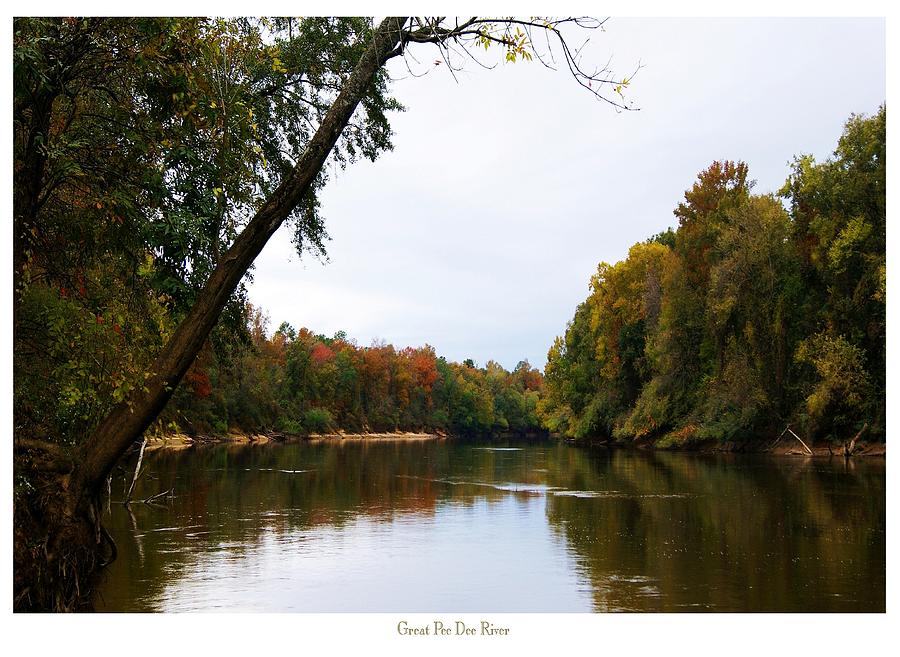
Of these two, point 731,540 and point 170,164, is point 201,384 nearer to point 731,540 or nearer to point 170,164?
point 731,540

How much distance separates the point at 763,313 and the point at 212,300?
142 ft

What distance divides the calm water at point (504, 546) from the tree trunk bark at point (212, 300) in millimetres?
2793

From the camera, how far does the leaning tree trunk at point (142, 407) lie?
9.02 m

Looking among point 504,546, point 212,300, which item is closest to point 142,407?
point 212,300

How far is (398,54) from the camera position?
370 inches

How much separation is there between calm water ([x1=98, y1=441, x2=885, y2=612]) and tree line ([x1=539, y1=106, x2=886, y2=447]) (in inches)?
551

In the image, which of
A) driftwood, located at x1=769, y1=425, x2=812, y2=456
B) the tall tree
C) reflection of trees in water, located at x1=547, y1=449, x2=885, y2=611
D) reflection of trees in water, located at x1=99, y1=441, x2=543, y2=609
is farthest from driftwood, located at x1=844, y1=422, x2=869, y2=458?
the tall tree

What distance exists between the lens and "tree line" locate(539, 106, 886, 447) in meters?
41.0

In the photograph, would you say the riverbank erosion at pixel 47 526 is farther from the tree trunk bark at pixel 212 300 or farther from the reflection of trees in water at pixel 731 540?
the reflection of trees in water at pixel 731 540

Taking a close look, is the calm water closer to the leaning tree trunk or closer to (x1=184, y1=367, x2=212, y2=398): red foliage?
the leaning tree trunk

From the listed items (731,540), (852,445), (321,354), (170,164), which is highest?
(321,354)

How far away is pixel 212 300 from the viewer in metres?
9.03
